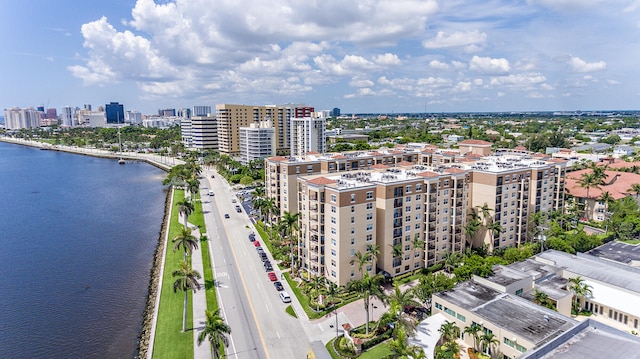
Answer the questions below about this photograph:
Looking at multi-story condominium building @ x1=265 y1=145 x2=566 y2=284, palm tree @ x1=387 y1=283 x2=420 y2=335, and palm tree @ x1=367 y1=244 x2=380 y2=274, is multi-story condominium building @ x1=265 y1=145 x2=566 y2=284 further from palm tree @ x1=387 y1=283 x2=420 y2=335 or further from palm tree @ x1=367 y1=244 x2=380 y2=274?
palm tree @ x1=387 y1=283 x2=420 y2=335

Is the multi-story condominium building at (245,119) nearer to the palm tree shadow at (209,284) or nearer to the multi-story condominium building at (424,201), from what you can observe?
the multi-story condominium building at (424,201)

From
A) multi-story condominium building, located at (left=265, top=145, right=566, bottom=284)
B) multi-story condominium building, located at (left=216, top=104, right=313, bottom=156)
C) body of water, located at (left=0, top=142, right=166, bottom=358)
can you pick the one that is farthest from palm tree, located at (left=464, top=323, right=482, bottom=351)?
multi-story condominium building, located at (left=216, top=104, right=313, bottom=156)

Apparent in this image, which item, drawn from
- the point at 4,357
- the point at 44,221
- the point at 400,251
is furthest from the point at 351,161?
the point at 44,221

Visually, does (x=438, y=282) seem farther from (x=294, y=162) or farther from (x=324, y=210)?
(x=294, y=162)

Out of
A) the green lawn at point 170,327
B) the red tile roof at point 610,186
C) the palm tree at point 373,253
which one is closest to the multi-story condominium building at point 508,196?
the red tile roof at point 610,186

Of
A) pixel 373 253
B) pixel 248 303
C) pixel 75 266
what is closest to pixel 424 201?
pixel 373 253

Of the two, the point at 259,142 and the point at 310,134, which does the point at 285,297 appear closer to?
the point at 310,134

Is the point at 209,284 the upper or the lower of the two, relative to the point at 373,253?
lower
